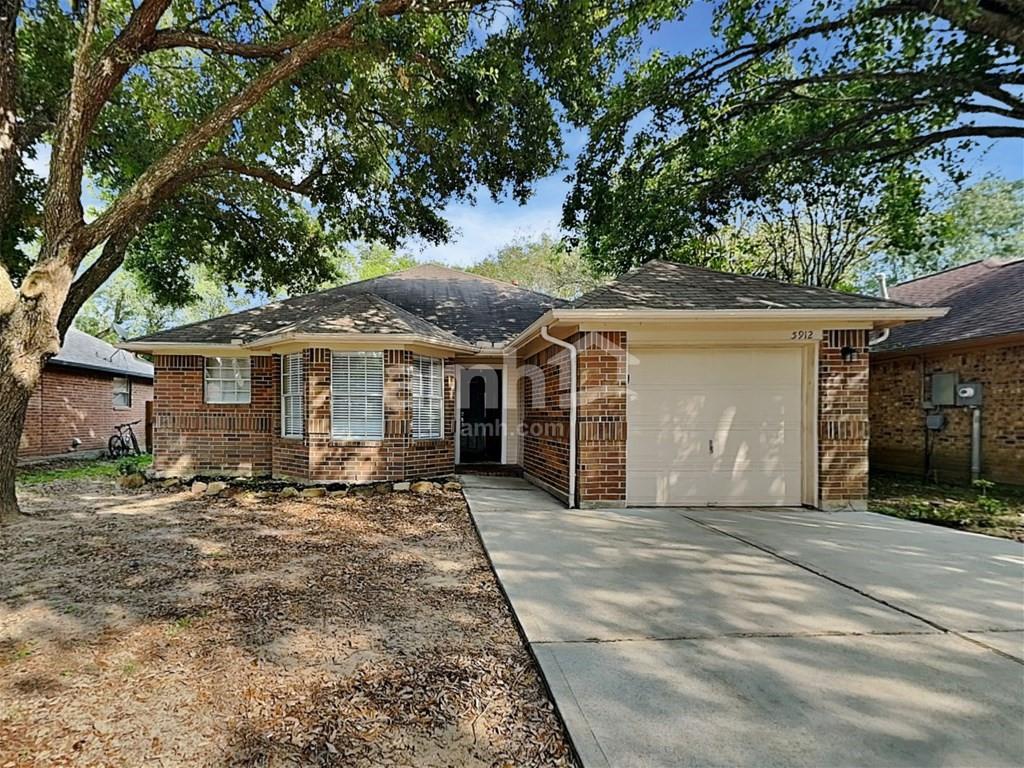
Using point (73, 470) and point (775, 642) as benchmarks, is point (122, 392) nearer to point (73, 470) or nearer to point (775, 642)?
point (73, 470)

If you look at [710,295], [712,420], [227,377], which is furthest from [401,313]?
[712,420]

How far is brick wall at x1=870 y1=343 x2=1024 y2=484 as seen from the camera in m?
8.37

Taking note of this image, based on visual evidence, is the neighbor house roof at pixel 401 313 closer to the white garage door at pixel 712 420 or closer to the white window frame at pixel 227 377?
the white window frame at pixel 227 377

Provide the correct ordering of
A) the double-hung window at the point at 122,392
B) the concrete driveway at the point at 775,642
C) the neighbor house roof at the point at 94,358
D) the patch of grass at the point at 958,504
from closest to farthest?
the concrete driveway at the point at 775,642 < the patch of grass at the point at 958,504 < the neighbor house roof at the point at 94,358 < the double-hung window at the point at 122,392

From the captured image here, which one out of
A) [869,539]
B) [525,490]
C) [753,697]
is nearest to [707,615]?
[753,697]

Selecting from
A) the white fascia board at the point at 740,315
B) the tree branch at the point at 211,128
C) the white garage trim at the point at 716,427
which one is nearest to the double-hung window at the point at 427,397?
the white fascia board at the point at 740,315

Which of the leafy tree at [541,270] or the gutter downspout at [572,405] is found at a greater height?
the leafy tree at [541,270]

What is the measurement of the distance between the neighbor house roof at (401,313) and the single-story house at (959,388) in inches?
296

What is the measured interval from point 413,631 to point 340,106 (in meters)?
8.26

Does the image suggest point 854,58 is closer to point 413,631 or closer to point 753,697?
point 753,697

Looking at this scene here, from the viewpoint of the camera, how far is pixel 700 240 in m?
11.9

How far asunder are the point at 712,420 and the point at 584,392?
5.93ft

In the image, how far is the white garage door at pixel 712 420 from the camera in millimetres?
6785

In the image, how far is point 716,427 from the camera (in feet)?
22.3
